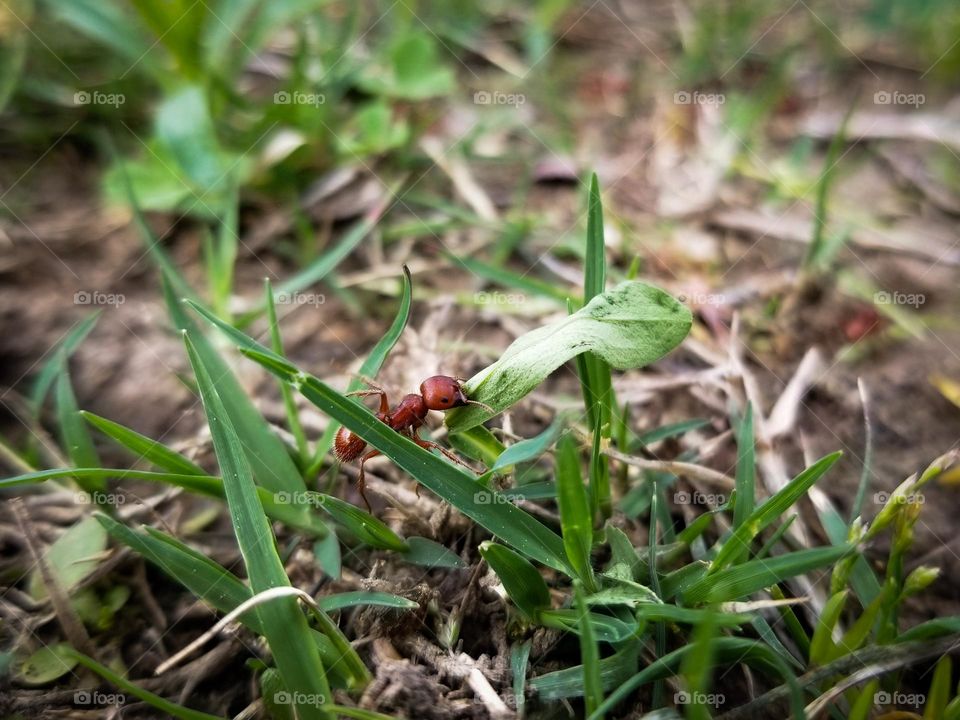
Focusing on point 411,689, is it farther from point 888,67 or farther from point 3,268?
point 888,67

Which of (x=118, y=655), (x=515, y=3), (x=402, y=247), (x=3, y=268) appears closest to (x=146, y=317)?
(x=3, y=268)

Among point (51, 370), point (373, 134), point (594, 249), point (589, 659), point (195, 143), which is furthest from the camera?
point (373, 134)

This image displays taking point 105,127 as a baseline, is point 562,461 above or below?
below

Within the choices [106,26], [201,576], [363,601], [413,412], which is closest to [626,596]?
[363,601]

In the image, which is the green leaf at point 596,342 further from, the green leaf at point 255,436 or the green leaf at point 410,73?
the green leaf at point 410,73

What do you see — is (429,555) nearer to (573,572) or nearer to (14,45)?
(573,572)

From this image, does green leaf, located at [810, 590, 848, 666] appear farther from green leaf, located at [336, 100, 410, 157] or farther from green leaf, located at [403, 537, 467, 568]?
green leaf, located at [336, 100, 410, 157]
